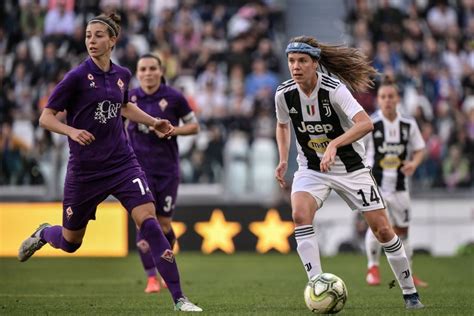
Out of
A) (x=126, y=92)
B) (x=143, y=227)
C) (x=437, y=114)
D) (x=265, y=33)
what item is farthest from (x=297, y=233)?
(x=265, y=33)

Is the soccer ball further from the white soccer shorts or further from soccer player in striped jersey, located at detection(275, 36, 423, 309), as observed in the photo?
the white soccer shorts

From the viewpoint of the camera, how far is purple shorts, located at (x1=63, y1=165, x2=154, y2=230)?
9.15m

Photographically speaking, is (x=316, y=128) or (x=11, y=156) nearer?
(x=316, y=128)

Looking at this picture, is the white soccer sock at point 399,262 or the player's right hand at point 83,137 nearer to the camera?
the player's right hand at point 83,137

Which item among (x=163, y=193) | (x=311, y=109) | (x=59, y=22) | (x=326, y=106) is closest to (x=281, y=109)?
(x=311, y=109)

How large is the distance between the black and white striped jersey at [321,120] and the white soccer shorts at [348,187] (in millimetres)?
70

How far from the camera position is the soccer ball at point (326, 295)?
→ 8.48m

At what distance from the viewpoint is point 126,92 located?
970cm

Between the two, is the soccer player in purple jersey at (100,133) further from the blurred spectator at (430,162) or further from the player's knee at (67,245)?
the blurred spectator at (430,162)

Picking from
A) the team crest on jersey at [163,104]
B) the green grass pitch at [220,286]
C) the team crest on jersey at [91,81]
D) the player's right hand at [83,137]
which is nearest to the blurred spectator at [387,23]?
the green grass pitch at [220,286]

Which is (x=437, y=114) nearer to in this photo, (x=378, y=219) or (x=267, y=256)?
(x=267, y=256)

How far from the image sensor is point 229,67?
2466 cm

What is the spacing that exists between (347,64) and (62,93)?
2.74 m

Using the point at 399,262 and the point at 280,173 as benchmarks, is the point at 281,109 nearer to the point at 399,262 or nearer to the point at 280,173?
the point at 280,173
